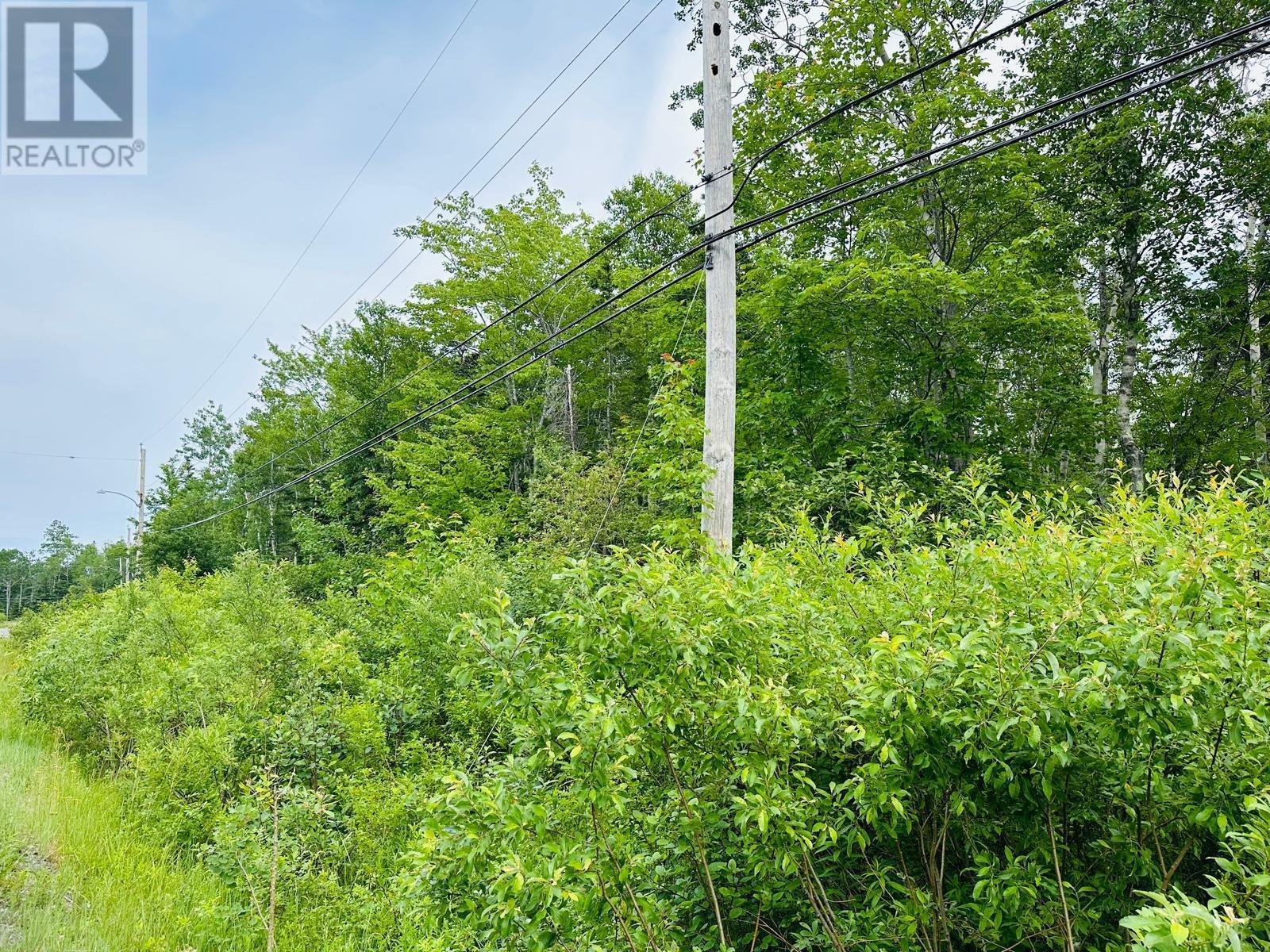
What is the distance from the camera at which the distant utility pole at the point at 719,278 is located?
518cm

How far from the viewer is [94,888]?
15.2ft

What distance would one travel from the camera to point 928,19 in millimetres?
9672

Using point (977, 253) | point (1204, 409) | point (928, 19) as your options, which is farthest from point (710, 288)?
point (1204, 409)

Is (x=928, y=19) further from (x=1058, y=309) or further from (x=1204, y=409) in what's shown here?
(x=1204, y=409)

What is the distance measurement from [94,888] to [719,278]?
631cm

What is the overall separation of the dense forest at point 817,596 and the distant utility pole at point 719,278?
0.91ft

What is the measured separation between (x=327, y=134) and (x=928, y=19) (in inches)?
377

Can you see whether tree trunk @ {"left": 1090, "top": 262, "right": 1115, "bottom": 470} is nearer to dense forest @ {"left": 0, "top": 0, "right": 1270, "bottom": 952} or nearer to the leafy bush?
dense forest @ {"left": 0, "top": 0, "right": 1270, "bottom": 952}

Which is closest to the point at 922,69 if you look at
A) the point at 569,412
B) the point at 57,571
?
the point at 569,412

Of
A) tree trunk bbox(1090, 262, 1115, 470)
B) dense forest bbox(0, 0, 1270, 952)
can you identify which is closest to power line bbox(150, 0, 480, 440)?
dense forest bbox(0, 0, 1270, 952)

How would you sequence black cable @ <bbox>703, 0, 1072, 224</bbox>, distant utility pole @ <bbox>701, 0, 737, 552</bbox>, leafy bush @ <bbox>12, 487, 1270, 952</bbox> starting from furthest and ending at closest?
distant utility pole @ <bbox>701, 0, 737, 552</bbox> → black cable @ <bbox>703, 0, 1072, 224</bbox> → leafy bush @ <bbox>12, 487, 1270, 952</bbox>

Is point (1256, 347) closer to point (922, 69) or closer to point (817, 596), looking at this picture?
point (922, 69)

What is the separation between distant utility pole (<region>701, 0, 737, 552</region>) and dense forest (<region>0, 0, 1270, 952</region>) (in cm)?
28

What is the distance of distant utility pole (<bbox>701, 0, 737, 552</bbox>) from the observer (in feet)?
17.0
